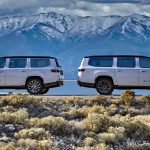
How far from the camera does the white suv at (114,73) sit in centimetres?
2955

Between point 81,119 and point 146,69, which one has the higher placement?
point 146,69

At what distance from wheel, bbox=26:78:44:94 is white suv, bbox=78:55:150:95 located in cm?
186

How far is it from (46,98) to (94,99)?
6.77ft

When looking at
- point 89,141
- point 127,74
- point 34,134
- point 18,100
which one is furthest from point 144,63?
point 34,134

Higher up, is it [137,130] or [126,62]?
[126,62]

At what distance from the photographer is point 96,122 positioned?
72.5 ft

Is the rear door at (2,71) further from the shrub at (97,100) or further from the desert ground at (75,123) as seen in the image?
the shrub at (97,100)

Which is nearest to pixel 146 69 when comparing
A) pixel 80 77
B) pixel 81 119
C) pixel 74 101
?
pixel 80 77

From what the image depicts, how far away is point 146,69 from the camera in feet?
97.1

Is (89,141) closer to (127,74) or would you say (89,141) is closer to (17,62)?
(127,74)

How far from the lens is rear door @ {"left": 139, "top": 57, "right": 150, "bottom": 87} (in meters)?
29.6

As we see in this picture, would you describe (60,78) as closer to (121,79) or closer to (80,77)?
(80,77)

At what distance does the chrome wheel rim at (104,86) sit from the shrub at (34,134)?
9333 mm

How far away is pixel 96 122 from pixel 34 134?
2720 millimetres
